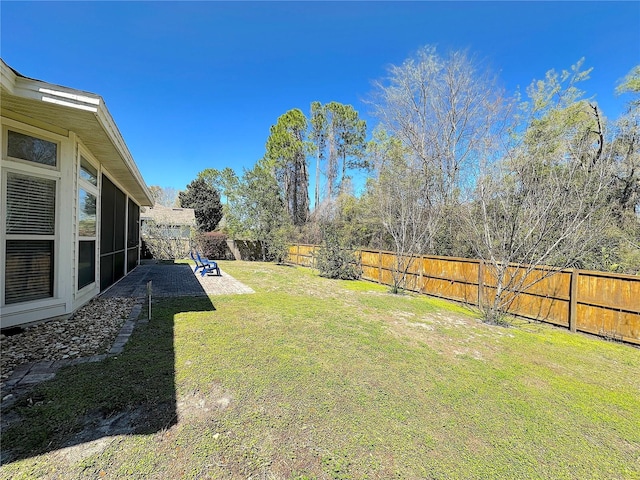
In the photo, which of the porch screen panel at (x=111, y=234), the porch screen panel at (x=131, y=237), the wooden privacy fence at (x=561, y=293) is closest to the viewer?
the wooden privacy fence at (x=561, y=293)

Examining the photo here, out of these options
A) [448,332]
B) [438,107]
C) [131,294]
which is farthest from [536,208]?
[438,107]

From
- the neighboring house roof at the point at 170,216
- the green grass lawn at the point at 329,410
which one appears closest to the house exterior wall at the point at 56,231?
the green grass lawn at the point at 329,410

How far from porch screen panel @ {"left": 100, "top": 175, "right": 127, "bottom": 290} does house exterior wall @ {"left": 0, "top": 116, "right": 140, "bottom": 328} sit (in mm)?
1267

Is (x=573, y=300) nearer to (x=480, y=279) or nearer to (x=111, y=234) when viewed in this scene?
(x=480, y=279)

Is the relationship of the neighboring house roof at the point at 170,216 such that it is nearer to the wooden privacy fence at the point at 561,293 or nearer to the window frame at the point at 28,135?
the window frame at the point at 28,135

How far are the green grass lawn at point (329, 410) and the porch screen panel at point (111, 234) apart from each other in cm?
341

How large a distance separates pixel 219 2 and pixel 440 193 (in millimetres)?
9203

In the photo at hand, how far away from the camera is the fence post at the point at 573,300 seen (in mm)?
5398

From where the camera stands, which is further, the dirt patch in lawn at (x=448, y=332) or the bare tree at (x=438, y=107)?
the bare tree at (x=438, y=107)

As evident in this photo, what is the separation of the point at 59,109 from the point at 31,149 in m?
0.88

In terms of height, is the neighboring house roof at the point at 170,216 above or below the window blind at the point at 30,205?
above

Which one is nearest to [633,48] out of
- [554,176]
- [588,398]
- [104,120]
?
[554,176]

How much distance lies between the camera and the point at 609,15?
7.81 m

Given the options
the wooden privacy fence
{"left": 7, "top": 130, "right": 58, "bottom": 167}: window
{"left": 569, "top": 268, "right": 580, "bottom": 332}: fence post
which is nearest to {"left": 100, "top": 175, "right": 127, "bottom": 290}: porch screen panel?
{"left": 7, "top": 130, "right": 58, "bottom": 167}: window
